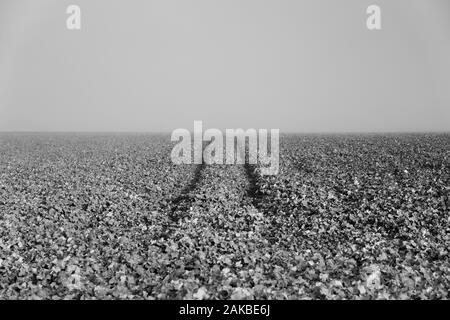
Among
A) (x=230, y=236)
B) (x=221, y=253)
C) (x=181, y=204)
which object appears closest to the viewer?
(x=221, y=253)

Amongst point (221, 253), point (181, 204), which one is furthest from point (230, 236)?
point (181, 204)

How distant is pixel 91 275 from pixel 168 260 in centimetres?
223

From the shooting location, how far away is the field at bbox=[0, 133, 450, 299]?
34.2 ft

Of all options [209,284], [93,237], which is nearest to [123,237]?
[93,237]

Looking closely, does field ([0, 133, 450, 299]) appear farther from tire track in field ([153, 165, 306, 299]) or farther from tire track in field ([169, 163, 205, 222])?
tire track in field ([169, 163, 205, 222])

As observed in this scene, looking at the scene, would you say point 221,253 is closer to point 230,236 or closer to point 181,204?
point 230,236

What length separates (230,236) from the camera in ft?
46.7

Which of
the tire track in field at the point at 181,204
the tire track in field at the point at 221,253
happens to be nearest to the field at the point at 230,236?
the tire track in field at the point at 221,253

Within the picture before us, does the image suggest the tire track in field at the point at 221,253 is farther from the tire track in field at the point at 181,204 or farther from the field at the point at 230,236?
the tire track in field at the point at 181,204

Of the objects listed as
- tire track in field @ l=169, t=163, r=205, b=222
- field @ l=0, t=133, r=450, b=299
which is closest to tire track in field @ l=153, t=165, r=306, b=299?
field @ l=0, t=133, r=450, b=299

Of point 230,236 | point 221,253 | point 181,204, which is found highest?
point 181,204

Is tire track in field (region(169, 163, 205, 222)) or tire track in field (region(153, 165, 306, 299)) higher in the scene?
tire track in field (region(169, 163, 205, 222))

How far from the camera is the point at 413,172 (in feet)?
83.9

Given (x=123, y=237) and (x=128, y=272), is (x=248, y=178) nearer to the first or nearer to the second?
(x=123, y=237)
